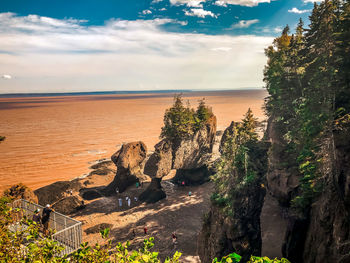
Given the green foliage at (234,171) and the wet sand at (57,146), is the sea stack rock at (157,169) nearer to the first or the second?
the green foliage at (234,171)

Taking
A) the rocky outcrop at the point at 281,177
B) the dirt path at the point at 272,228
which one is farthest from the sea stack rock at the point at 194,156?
the dirt path at the point at 272,228

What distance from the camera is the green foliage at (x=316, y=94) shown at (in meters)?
13.7

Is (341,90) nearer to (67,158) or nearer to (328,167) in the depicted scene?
(328,167)

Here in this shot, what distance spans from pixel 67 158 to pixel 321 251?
147ft

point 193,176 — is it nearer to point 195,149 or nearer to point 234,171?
point 195,149

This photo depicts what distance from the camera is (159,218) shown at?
2509 centimetres

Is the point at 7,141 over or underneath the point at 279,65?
underneath

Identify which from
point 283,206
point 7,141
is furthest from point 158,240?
point 7,141

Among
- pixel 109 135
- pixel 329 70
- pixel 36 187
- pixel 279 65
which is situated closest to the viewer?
pixel 329 70

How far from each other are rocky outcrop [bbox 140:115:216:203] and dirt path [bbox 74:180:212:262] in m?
1.70

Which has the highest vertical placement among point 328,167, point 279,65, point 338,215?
point 279,65

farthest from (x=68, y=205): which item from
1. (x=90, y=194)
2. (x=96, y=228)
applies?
(x=96, y=228)

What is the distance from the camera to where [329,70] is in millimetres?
15484

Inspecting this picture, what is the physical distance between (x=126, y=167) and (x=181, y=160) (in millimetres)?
7937
